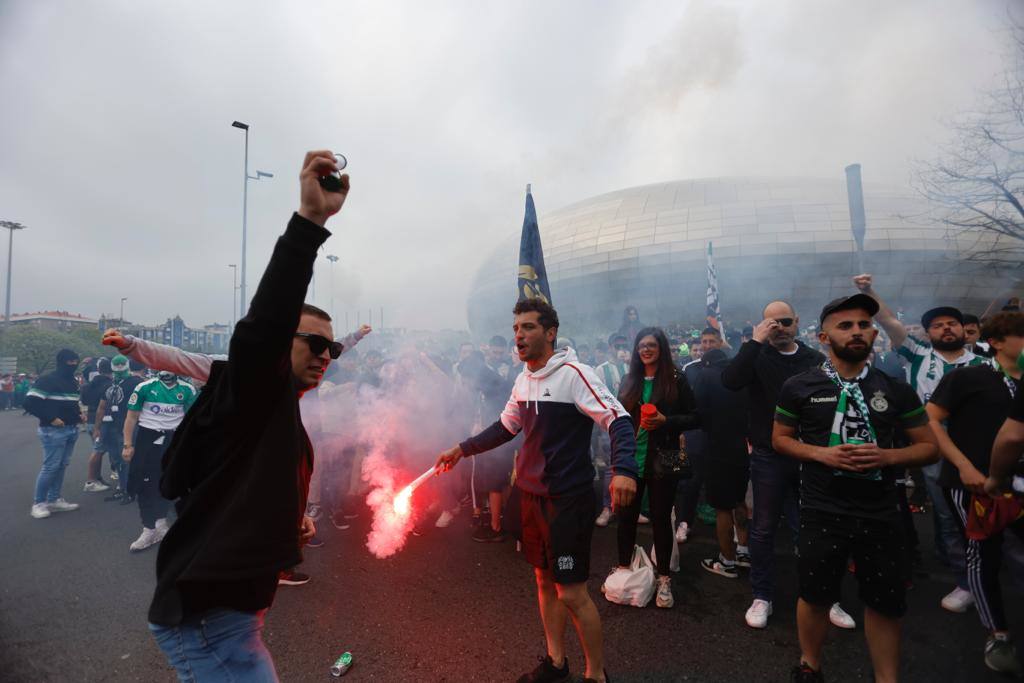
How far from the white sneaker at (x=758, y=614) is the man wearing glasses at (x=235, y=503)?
3.27m

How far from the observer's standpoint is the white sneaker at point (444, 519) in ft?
19.0

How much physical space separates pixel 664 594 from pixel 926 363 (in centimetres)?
321

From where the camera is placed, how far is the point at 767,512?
350 centimetres

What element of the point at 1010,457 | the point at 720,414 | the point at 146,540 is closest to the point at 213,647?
the point at 1010,457

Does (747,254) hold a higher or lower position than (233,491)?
higher

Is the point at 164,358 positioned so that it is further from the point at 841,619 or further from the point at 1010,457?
the point at 841,619

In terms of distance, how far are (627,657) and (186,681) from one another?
2.61 metres

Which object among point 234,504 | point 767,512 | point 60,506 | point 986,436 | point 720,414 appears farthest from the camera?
point 60,506

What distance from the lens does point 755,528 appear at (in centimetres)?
352

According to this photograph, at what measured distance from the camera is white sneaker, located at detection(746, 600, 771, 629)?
339cm

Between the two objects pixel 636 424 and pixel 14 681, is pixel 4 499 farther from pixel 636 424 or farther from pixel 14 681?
pixel 636 424

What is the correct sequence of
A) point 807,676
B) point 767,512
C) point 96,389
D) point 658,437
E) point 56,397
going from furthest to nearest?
point 96,389 → point 56,397 → point 658,437 → point 767,512 → point 807,676

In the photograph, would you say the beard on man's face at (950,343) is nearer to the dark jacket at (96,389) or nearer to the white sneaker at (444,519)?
the white sneaker at (444,519)

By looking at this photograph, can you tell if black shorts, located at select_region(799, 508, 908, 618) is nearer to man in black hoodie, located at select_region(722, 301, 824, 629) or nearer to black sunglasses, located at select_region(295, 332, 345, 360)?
man in black hoodie, located at select_region(722, 301, 824, 629)
